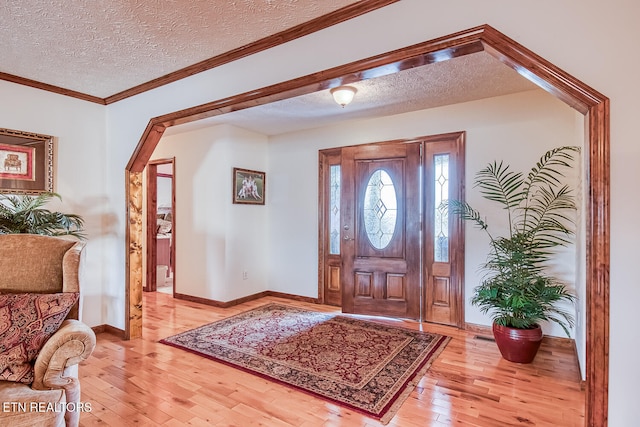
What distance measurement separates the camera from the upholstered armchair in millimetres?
1421

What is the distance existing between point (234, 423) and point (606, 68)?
8.04 ft

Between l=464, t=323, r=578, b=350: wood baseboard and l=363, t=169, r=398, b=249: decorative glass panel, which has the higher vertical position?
l=363, t=169, r=398, b=249: decorative glass panel

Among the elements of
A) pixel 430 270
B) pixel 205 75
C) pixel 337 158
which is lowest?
pixel 430 270

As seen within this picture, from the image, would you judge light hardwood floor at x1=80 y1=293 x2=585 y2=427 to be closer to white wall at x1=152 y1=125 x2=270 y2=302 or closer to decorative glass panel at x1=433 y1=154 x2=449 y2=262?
decorative glass panel at x1=433 y1=154 x2=449 y2=262

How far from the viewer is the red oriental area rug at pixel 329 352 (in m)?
2.28

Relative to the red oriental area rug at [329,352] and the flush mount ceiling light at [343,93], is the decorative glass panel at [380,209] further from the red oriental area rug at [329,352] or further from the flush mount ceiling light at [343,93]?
the flush mount ceiling light at [343,93]

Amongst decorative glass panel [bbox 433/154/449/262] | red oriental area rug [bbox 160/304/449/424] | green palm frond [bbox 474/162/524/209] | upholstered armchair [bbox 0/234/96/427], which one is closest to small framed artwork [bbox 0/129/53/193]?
upholstered armchair [bbox 0/234/96/427]

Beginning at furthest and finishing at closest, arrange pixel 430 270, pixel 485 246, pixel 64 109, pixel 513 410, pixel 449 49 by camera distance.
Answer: pixel 430 270, pixel 485 246, pixel 64 109, pixel 513 410, pixel 449 49

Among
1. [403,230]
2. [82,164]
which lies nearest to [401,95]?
[403,230]

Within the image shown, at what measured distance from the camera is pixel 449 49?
65.9 inches

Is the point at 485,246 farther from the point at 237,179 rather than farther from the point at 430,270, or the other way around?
the point at 237,179

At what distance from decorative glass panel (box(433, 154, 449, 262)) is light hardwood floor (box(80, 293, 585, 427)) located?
1042 mm

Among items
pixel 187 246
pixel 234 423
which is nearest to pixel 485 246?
pixel 234 423

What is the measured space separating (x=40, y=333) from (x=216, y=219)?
9.35 ft
